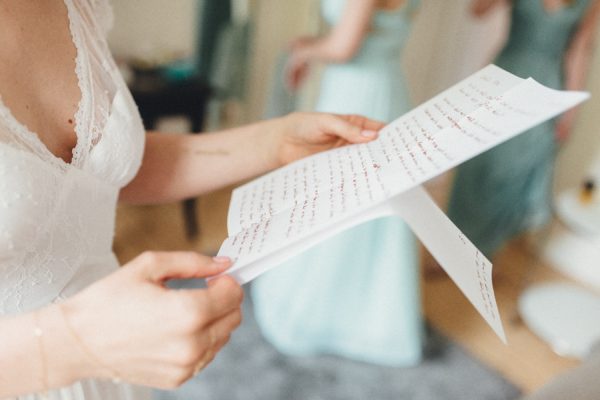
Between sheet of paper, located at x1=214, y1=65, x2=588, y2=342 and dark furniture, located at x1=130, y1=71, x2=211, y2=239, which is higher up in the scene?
sheet of paper, located at x1=214, y1=65, x2=588, y2=342

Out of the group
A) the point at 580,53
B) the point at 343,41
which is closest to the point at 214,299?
the point at 343,41

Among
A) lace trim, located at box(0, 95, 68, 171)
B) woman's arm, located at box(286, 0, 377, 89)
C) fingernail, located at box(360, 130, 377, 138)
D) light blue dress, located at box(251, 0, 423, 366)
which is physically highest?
lace trim, located at box(0, 95, 68, 171)

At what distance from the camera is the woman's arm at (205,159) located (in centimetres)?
77

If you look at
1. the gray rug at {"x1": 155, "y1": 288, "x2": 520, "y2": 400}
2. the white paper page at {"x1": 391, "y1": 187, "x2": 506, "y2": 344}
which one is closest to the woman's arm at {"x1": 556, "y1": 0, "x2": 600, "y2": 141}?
the gray rug at {"x1": 155, "y1": 288, "x2": 520, "y2": 400}

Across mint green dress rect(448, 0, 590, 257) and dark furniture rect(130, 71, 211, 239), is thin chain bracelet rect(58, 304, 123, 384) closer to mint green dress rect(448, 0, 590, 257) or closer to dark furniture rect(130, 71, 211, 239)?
dark furniture rect(130, 71, 211, 239)

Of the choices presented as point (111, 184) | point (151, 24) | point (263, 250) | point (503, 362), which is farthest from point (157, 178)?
point (151, 24)

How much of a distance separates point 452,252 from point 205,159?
427 millimetres

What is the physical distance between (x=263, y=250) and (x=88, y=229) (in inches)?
10.8

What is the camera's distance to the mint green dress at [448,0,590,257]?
6.03 feet

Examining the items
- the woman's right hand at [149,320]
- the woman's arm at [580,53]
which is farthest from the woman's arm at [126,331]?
the woman's arm at [580,53]

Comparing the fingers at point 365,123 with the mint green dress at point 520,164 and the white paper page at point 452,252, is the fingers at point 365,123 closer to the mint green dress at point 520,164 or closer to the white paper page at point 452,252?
the white paper page at point 452,252

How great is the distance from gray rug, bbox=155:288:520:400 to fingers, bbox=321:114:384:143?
1078 mm

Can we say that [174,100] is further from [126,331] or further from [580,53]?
[126,331]

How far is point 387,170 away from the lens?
20.1 inches
